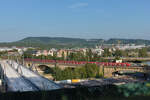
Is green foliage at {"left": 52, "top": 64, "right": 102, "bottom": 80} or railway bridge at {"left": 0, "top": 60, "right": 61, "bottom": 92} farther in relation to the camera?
green foliage at {"left": 52, "top": 64, "right": 102, "bottom": 80}

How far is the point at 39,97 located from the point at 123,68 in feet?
81.4

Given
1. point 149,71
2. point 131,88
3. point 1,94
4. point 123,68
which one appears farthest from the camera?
point 123,68

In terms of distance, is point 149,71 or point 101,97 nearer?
point 101,97

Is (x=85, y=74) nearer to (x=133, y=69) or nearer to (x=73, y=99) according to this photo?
(x=133, y=69)

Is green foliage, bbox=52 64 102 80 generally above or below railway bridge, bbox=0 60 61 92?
below

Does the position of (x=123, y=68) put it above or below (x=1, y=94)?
below

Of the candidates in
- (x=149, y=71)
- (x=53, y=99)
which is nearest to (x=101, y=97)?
(x=53, y=99)

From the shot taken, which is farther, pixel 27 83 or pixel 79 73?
pixel 79 73

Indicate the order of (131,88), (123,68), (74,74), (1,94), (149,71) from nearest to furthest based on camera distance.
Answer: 1. (1,94)
2. (131,88)
3. (74,74)
4. (149,71)
5. (123,68)

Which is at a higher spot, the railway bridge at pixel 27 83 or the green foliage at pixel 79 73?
the railway bridge at pixel 27 83

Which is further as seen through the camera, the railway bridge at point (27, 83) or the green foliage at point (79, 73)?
the green foliage at point (79, 73)

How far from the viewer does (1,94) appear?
199 inches

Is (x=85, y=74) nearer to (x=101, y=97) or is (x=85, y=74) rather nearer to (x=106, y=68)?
(x=106, y=68)

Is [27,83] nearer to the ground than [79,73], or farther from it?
farther from it
